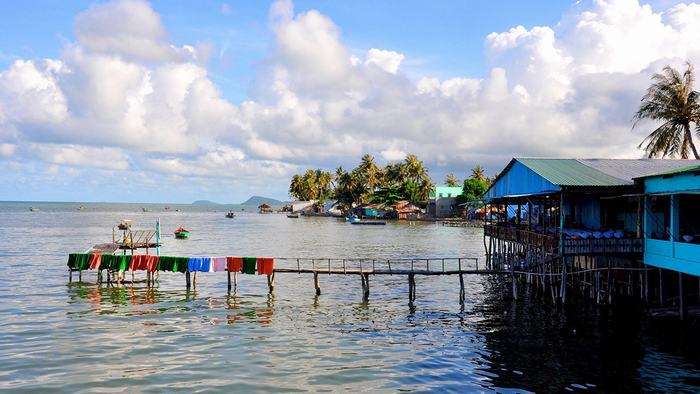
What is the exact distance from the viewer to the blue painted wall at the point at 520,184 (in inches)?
1260

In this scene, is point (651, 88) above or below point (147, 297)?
above

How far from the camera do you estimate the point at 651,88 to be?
151 ft

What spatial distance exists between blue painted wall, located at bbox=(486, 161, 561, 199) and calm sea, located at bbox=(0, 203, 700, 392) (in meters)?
6.90

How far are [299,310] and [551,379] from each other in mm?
16391

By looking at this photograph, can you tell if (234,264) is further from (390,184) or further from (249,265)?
A: (390,184)

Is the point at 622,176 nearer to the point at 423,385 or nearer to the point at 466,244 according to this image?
the point at 423,385

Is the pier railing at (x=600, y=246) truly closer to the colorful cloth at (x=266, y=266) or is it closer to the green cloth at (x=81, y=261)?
the colorful cloth at (x=266, y=266)

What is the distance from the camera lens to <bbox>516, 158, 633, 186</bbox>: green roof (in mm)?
30203

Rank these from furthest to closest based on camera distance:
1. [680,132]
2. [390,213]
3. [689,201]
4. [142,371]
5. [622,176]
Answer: [390,213] → [680,132] → [622,176] → [689,201] → [142,371]

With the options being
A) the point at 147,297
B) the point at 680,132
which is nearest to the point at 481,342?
the point at 147,297

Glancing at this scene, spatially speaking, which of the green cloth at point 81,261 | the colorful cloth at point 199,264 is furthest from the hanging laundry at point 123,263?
the colorful cloth at point 199,264

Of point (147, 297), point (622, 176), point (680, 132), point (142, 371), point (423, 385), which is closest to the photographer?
point (423, 385)

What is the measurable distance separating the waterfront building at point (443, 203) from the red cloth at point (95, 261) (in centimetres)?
10098

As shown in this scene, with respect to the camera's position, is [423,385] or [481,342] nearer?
[423,385]
